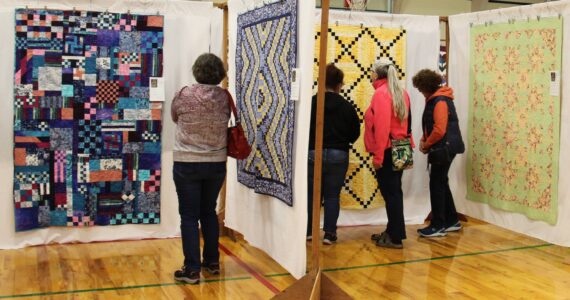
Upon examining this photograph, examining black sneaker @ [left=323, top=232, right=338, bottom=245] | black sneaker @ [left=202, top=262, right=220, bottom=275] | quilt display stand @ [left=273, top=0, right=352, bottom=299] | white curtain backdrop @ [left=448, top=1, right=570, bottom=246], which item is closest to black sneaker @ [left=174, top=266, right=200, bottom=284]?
black sneaker @ [left=202, top=262, right=220, bottom=275]

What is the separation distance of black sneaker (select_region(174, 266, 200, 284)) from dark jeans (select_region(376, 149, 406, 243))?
158 centimetres

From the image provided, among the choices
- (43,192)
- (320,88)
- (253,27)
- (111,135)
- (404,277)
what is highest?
(253,27)

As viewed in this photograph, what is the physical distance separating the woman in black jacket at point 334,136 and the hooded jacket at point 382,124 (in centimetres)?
13

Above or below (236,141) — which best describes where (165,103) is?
Result: above

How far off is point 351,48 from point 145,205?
6.75ft

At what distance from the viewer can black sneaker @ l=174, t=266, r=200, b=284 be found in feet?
12.9

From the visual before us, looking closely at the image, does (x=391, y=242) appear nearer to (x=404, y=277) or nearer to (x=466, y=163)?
(x=404, y=277)

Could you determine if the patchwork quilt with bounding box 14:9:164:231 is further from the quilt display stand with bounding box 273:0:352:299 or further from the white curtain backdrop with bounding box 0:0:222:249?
the quilt display stand with bounding box 273:0:352:299

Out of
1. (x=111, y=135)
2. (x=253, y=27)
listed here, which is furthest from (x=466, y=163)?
(x=111, y=135)

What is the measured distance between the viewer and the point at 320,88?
11.6 ft

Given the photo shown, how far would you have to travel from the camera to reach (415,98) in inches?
225

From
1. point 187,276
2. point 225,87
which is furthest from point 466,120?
point 187,276

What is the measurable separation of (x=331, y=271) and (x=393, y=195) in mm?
864

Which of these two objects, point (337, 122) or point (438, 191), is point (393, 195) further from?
point (337, 122)
